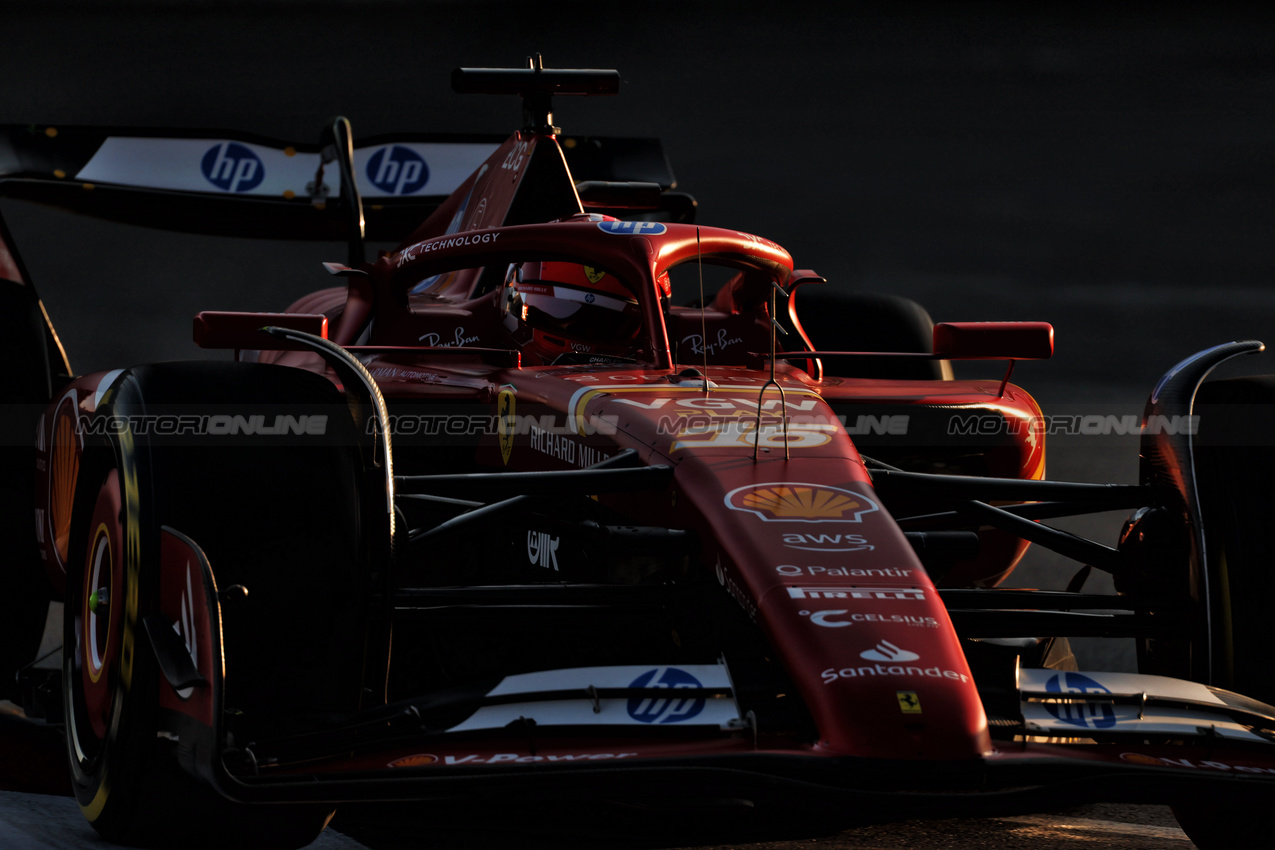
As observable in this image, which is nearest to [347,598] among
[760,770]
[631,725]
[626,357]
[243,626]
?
[243,626]

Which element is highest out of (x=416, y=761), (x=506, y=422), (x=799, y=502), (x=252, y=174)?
(x=252, y=174)

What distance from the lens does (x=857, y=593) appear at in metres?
1.87

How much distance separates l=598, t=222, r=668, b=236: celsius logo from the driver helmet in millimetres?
128

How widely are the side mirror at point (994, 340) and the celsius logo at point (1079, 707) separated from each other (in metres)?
0.93

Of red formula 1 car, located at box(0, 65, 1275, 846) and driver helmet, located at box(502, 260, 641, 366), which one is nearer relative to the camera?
red formula 1 car, located at box(0, 65, 1275, 846)

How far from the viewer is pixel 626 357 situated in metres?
3.19

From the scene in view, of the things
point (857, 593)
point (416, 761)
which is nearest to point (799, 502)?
point (857, 593)

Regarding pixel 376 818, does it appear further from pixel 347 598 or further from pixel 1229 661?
pixel 1229 661

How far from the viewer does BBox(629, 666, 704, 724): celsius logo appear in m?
1.72

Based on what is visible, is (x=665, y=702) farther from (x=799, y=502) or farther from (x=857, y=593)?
(x=799, y=502)

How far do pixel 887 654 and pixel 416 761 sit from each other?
0.64 meters

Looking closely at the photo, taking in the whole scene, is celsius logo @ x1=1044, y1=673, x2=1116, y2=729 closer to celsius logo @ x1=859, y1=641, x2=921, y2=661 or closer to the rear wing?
celsius logo @ x1=859, y1=641, x2=921, y2=661

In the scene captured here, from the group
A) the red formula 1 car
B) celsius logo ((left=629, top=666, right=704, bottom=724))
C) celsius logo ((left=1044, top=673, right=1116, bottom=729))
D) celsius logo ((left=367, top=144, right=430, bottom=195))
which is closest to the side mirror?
the red formula 1 car

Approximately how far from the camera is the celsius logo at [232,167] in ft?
16.3
